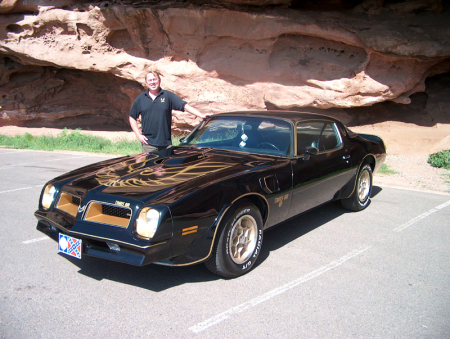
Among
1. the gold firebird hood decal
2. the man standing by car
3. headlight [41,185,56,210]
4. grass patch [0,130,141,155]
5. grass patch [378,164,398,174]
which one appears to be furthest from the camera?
grass patch [0,130,141,155]

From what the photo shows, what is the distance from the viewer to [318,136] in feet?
15.8

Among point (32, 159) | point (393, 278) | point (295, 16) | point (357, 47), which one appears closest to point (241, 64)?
point (295, 16)

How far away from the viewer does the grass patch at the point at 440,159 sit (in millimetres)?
8477

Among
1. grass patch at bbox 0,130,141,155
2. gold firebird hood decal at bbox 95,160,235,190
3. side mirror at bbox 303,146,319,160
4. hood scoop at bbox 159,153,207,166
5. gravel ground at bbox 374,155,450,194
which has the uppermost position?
side mirror at bbox 303,146,319,160

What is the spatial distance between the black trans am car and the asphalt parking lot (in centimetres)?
35

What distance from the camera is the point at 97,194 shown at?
10.5ft

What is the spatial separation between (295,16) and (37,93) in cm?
1086

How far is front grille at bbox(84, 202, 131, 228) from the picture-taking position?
9.93ft

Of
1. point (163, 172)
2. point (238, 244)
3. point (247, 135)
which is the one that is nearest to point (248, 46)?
point (247, 135)

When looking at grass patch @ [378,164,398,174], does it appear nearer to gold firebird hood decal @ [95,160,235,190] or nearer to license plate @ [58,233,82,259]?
gold firebird hood decal @ [95,160,235,190]

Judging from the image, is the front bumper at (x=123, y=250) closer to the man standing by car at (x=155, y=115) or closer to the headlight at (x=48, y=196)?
the headlight at (x=48, y=196)

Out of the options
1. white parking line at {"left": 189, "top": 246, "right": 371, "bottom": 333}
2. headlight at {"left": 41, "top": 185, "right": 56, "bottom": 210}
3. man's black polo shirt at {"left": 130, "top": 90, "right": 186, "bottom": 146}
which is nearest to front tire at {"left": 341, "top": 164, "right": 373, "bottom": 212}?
white parking line at {"left": 189, "top": 246, "right": 371, "bottom": 333}

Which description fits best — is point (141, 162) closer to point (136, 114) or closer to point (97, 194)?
point (97, 194)

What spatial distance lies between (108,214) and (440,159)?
7878 mm
